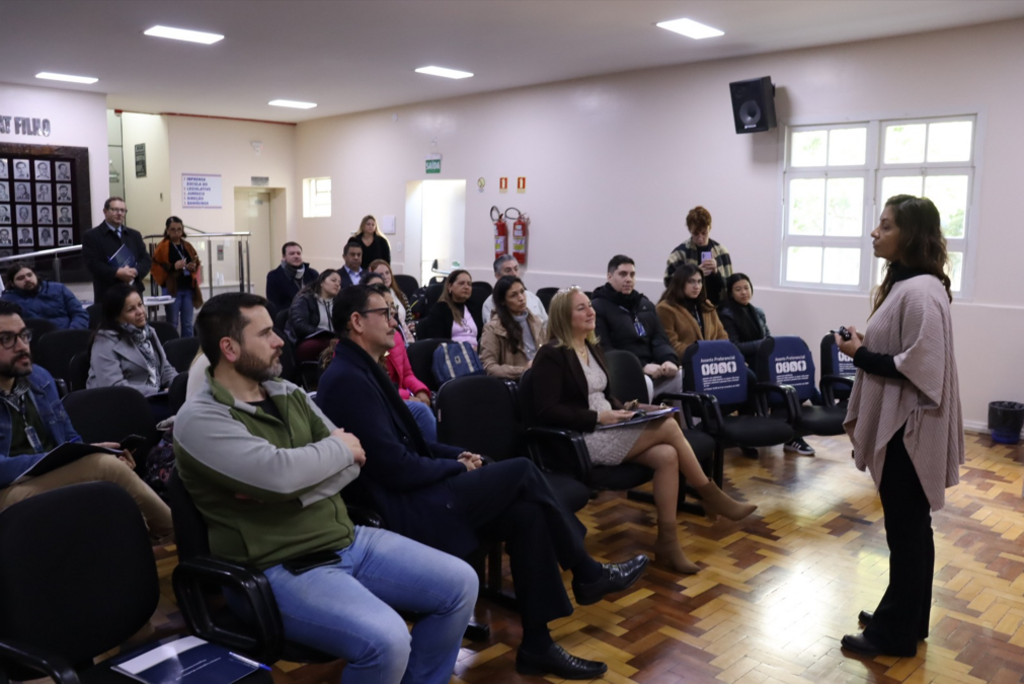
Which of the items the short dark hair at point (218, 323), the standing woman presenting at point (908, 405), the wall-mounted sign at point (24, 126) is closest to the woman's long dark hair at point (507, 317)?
the standing woman presenting at point (908, 405)

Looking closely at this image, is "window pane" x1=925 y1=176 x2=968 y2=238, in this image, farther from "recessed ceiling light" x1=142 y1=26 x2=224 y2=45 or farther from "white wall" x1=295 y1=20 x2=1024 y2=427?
"recessed ceiling light" x1=142 y1=26 x2=224 y2=45

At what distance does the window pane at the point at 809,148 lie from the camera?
7.44 meters

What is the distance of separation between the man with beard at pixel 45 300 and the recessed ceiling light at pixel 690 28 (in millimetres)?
5112

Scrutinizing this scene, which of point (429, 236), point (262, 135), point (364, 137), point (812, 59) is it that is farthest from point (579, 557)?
point (262, 135)

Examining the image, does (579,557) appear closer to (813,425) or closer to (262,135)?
(813,425)

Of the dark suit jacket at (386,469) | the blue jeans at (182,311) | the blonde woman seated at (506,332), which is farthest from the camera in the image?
the blue jeans at (182,311)

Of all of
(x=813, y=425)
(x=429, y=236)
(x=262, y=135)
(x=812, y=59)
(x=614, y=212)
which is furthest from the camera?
(x=262, y=135)

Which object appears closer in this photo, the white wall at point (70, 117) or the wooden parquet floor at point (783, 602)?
the wooden parquet floor at point (783, 602)

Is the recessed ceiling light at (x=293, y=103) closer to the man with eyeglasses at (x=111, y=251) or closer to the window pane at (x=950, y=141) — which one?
the man with eyeglasses at (x=111, y=251)

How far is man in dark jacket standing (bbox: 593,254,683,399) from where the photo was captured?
537 centimetres

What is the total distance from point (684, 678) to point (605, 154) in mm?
6942

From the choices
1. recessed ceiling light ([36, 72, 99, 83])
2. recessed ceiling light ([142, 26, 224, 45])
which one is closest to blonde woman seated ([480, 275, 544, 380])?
recessed ceiling light ([142, 26, 224, 45])

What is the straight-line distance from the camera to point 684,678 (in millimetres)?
2857

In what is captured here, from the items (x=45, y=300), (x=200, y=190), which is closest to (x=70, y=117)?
(x=200, y=190)
